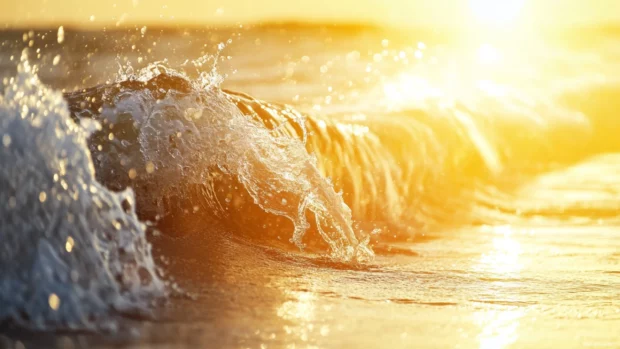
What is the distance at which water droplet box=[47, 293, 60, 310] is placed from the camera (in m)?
2.29

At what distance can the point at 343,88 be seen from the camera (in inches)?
327

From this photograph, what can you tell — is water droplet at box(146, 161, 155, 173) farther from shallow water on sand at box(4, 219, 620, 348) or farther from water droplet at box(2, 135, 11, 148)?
water droplet at box(2, 135, 11, 148)

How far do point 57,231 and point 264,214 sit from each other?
1.60 m

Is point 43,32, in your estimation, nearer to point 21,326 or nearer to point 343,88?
point 21,326

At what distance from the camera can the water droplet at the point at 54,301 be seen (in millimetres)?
2289

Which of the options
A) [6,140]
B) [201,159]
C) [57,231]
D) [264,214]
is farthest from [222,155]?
[57,231]

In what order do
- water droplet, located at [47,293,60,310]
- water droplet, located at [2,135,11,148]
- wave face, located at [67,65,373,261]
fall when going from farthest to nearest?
wave face, located at [67,65,373,261]
water droplet, located at [2,135,11,148]
water droplet, located at [47,293,60,310]

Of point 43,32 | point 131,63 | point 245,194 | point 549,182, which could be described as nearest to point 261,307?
point 245,194

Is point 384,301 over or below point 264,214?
below

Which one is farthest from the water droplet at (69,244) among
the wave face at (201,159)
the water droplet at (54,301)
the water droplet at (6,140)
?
the wave face at (201,159)

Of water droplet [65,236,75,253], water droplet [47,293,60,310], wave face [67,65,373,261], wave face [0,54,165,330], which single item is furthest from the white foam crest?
water droplet [47,293,60,310]

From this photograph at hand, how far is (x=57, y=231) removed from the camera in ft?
8.31

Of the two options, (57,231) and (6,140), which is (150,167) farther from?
(57,231)

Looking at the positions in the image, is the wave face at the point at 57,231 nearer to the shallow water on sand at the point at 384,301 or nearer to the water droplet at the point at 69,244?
the water droplet at the point at 69,244
